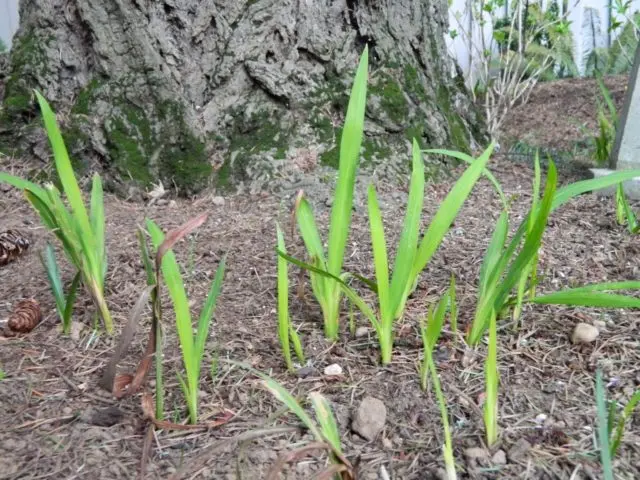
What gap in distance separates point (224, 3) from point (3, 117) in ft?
3.27

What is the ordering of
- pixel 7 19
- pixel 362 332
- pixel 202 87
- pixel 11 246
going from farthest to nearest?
1. pixel 7 19
2. pixel 202 87
3. pixel 11 246
4. pixel 362 332

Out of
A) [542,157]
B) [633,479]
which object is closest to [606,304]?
[633,479]

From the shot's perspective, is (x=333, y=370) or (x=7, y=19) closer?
(x=333, y=370)

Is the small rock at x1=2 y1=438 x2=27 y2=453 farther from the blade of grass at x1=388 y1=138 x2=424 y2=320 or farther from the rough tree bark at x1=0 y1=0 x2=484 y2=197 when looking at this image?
the rough tree bark at x1=0 y1=0 x2=484 y2=197

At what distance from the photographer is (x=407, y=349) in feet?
4.14

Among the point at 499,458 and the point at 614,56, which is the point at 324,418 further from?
the point at 614,56

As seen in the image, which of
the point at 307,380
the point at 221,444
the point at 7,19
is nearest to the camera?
the point at 221,444

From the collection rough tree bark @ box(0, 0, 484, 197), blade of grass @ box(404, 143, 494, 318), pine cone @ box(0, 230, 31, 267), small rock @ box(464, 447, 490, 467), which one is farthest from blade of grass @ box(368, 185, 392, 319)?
pine cone @ box(0, 230, 31, 267)

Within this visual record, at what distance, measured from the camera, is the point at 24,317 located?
133 cm

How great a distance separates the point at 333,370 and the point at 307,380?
62mm

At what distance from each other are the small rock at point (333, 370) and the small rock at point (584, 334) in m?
0.53

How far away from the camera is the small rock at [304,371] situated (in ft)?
3.89

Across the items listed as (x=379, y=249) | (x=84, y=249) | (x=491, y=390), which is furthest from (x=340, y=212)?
(x=84, y=249)

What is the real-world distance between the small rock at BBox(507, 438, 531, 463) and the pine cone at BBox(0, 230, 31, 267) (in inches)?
58.5
